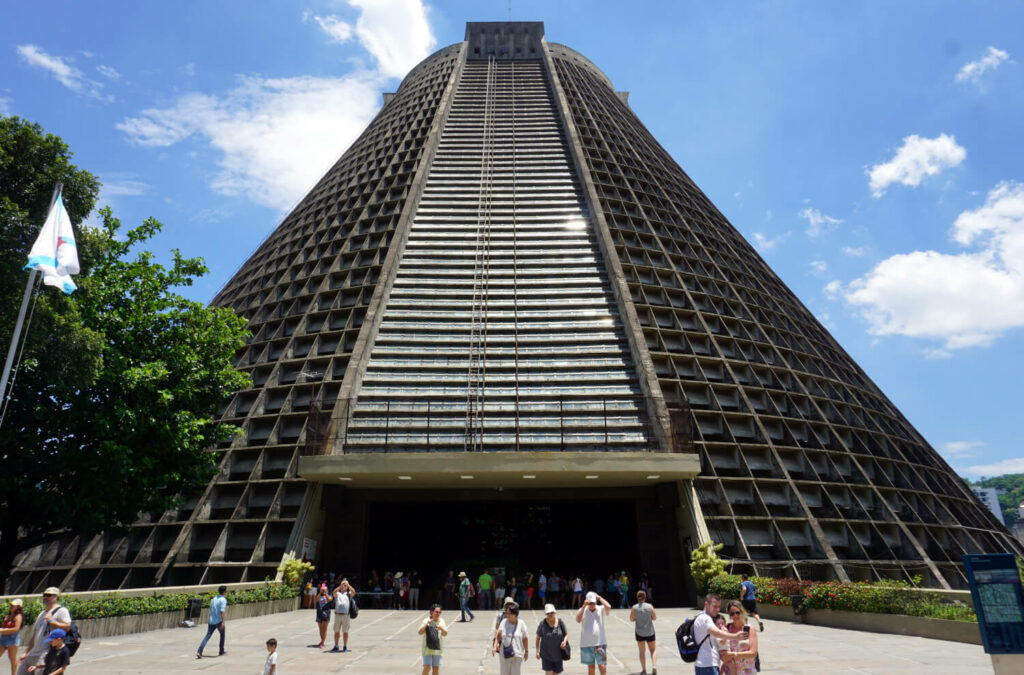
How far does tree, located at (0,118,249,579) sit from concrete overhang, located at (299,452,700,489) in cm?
410

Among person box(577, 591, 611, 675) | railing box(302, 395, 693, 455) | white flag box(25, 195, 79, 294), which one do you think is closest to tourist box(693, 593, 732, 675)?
person box(577, 591, 611, 675)

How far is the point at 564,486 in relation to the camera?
26438 millimetres

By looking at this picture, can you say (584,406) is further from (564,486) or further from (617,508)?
(617,508)

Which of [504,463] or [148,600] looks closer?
[148,600]

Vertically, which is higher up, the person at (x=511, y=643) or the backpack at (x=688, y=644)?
the backpack at (x=688, y=644)

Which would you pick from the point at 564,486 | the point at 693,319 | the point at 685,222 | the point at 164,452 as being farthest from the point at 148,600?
the point at 685,222

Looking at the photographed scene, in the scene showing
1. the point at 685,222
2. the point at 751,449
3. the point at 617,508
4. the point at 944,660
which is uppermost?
the point at 685,222

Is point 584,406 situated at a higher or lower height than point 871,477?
higher

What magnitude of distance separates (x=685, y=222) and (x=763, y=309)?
856 cm

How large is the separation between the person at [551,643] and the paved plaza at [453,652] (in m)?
2.91

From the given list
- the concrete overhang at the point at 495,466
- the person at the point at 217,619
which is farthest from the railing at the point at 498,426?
the person at the point at 217,619

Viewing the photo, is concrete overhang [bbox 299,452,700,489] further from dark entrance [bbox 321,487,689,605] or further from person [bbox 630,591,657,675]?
person [bbox 630,591,657,675]

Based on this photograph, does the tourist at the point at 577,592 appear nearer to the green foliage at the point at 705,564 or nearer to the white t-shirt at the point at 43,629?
the green foliage at the point at 705,564

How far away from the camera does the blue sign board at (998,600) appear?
30.9 ft
